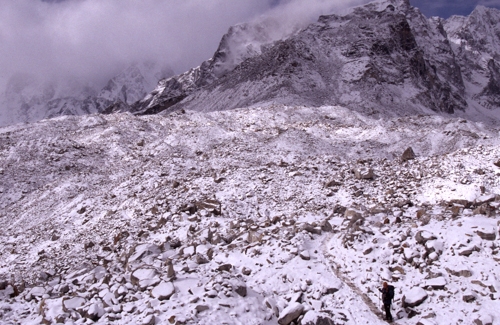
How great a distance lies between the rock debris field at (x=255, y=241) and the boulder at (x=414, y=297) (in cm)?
3

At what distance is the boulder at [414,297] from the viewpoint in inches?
399

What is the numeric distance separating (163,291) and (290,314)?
379 centimetres

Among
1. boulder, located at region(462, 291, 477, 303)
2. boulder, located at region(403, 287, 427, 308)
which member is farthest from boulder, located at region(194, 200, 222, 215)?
boulder, located at region(462, 291, 477, 303)

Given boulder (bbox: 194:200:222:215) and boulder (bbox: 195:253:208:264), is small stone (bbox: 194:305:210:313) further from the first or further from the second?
boulder (bbox: 194:200:222:215)

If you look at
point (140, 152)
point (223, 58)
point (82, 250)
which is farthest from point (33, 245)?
point (223, 58)

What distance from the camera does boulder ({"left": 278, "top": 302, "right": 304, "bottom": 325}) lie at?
9.82m

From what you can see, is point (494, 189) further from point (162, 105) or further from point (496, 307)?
point (162, 105)

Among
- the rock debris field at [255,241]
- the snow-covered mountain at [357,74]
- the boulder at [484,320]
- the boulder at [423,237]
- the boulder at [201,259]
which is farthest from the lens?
the snow-covered mountain at [357,74]

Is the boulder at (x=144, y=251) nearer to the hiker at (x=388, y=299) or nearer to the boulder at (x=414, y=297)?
the hiker at (x=388, y=299)

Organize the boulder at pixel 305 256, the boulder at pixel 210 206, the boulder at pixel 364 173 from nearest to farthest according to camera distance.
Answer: the boulder at pixel 305 256, the boulder at pixel 210 206, the boulder at pixel 364 173

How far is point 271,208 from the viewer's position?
17.5 metres

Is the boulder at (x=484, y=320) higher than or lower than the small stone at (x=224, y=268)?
lower

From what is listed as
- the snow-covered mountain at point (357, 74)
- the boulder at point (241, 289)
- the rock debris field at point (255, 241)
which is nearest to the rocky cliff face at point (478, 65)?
the snow-covered mountain at point (357, 74)

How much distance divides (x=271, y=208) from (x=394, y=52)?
10116 cm
